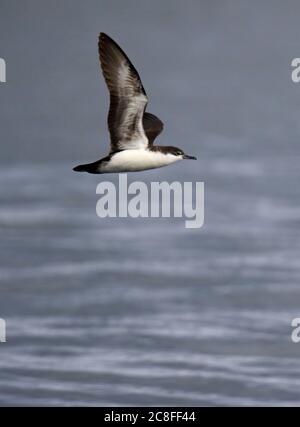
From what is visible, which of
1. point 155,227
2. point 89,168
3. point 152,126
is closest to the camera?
point 89,168

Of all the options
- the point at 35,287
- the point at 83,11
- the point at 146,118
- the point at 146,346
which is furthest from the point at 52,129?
the point at 146,118

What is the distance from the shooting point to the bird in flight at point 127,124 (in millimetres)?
20828

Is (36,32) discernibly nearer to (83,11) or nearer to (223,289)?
(83,11)

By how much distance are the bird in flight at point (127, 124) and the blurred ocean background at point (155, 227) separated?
12888 mm

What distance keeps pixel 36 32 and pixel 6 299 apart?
138ft

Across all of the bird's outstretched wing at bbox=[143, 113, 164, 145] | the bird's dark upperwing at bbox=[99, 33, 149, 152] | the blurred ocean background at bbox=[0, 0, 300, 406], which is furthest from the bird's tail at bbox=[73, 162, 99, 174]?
the blurred ocean background at bbox=[0, 0, 300, 406]

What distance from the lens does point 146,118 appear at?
23469 mm

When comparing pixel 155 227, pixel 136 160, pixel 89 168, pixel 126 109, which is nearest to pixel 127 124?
pixel 126 109

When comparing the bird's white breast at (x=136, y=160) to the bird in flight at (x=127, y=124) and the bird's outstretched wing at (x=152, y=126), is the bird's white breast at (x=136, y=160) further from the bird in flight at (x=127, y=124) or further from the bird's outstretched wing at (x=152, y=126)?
the bird's outstretched wing at (x=152, y=126)

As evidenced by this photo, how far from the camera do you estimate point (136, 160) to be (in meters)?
21.0

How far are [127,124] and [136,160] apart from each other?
572 mm

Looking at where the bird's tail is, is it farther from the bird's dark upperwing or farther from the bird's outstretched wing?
the bird's outstretched wing

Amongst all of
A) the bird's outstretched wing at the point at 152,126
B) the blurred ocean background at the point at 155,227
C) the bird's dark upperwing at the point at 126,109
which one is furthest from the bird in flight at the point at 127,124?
the blurred ocean background at the point at 155,227

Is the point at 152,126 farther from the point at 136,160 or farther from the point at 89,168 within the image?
the point at 89,168
